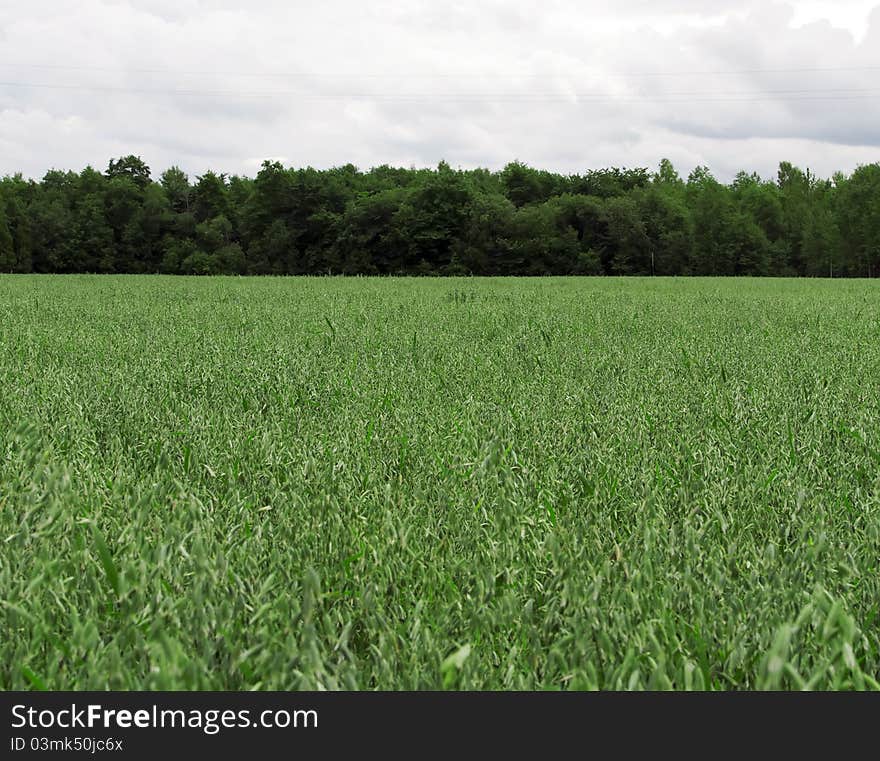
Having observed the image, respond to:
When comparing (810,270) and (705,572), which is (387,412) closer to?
(705,572)

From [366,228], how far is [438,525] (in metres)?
74.6

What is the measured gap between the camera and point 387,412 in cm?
458

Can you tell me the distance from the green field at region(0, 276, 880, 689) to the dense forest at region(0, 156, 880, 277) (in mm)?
67364

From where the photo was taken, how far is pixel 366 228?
7550 centimetres

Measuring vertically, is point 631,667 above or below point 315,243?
below

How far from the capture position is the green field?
5.71 ft

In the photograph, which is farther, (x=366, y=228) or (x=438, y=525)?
(x=366, y=228)

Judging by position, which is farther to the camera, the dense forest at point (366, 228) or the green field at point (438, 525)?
the dense forest at point (366, 228)

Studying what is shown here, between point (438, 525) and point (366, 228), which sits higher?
point (366, 228)

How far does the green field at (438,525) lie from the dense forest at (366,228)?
221 feet

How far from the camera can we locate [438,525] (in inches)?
106

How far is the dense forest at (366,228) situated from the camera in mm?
74562
